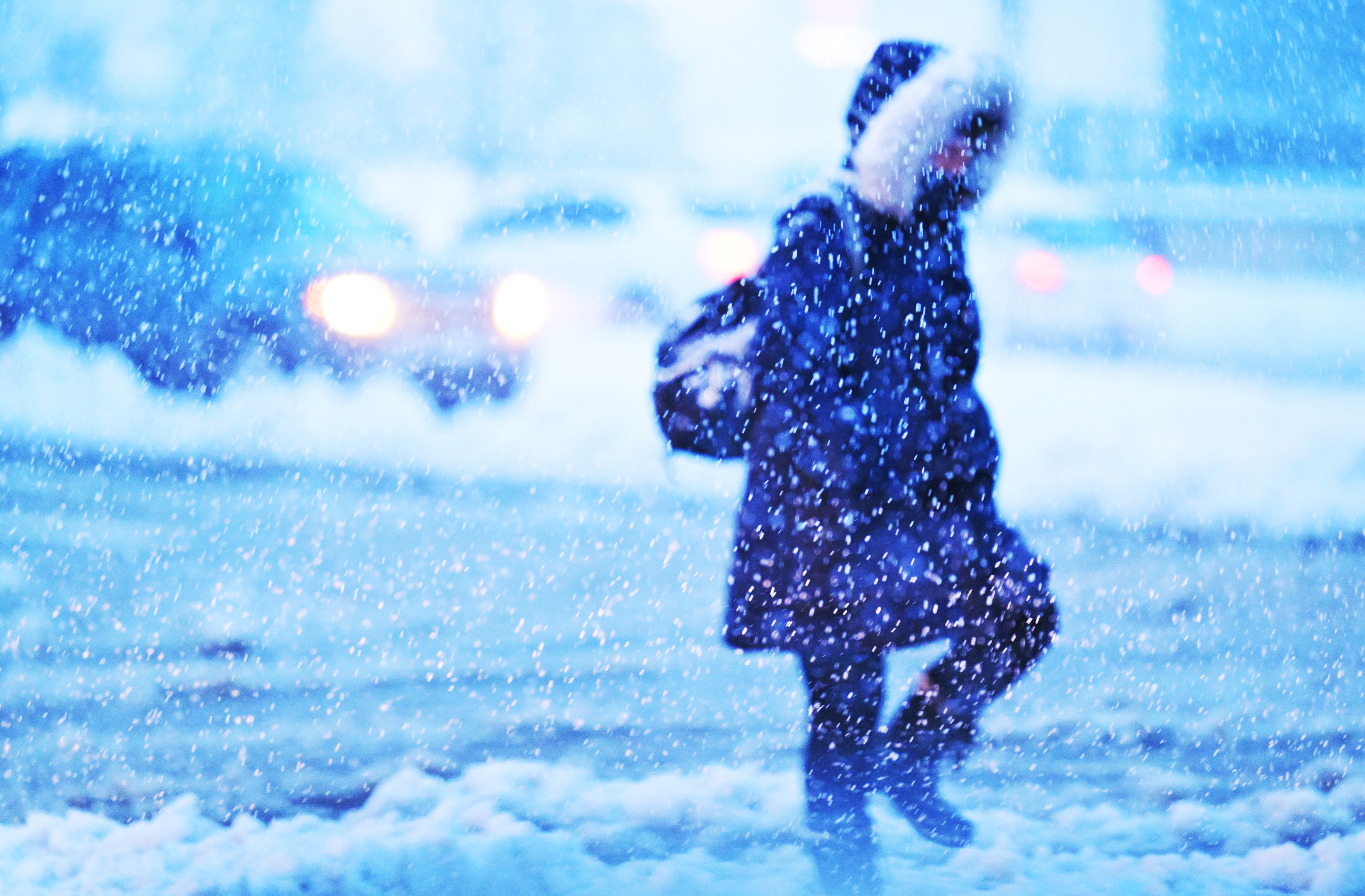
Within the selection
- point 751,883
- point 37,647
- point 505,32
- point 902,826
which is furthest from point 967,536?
point 37,647

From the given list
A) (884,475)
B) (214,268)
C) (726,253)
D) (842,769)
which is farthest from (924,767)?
(214,268)

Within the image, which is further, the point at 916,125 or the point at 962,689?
the point at 962,689

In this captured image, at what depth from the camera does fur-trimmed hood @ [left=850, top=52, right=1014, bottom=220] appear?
944mm

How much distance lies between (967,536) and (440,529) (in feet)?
1.90

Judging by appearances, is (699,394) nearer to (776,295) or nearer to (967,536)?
(776,295)

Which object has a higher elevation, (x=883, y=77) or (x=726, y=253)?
(x=883, y=77)

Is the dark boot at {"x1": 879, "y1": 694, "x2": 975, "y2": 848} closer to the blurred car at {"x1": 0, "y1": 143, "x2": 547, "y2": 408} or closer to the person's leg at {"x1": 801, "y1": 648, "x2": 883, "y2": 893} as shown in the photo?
the person's leg at {"x1": 801, "y1": 648, "x2": 883, "y2": 893}

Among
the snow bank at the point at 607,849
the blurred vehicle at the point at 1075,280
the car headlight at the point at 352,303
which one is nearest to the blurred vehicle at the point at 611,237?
the car headlight at the point at 352,303

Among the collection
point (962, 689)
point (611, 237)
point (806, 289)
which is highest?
point (611, 237)

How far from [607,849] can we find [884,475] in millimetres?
504

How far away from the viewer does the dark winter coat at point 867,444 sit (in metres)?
0.94

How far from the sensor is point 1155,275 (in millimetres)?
1116

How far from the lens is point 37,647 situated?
1.11m

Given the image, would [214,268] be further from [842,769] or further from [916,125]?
[842,769]
